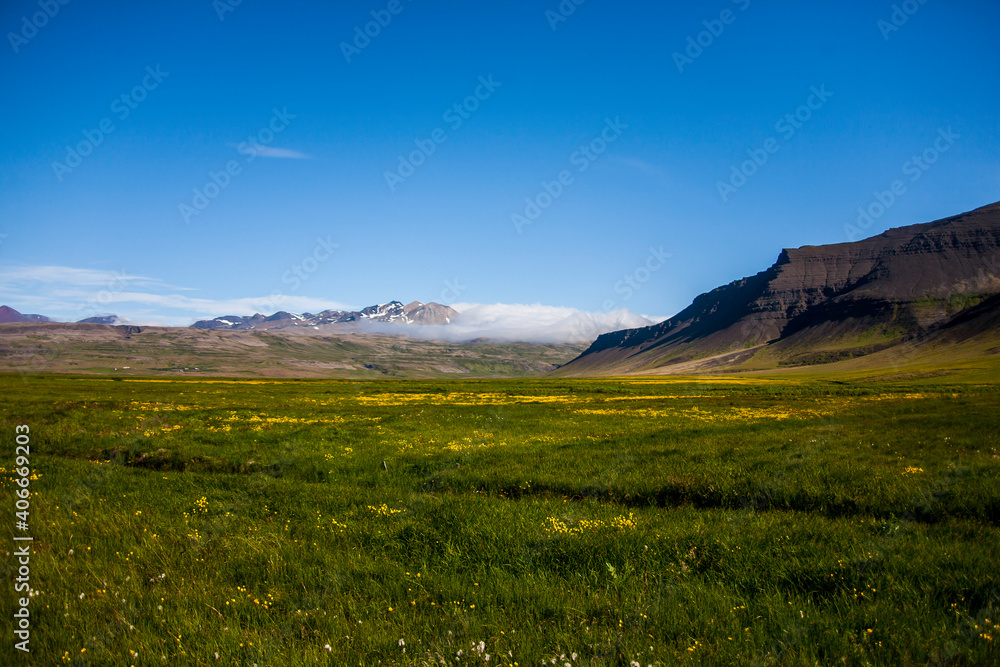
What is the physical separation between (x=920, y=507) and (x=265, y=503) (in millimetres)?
14554

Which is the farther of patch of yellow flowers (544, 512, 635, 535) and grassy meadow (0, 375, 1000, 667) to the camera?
patch of yellow flowers (544, 512, 635, 535)

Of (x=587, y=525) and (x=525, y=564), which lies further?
(x=587, y=525)

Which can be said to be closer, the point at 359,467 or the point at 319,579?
the point at 319,579

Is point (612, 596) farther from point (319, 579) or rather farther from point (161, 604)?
point (161, 604)

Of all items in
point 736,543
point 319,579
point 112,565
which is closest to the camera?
point 319,579

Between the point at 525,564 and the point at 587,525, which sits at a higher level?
the point at 587,525

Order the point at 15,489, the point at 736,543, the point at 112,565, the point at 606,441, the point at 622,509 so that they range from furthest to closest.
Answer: the point at 606,441
the point at 15,489
the point at 622,509
the point at 736,543
the point at 112,565

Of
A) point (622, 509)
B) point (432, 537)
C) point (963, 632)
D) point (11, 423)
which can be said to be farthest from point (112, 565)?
point (11, 423)

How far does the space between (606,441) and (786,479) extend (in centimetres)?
852

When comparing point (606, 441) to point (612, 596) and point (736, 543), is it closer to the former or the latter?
point (736, 543)

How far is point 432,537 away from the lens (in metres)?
8.53

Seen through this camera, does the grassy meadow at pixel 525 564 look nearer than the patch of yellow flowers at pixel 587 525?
Yes

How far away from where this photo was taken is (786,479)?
41.0 feet

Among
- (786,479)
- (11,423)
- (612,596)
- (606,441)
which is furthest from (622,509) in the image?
(11,423)
